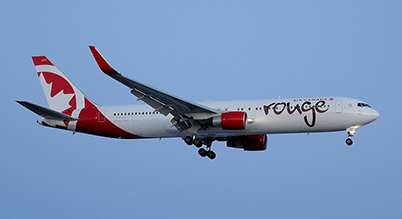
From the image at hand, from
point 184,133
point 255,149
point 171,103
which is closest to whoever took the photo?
point 171,103

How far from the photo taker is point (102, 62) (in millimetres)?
39750

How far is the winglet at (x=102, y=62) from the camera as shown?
39.8 m

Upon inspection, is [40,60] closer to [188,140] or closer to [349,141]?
[188,140]

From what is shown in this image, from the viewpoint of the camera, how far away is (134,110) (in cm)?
5122

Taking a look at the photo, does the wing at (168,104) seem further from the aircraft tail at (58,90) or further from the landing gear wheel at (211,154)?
→ the aircraft tail at (58,90)

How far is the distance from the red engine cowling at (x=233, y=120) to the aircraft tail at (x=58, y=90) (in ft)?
36.9

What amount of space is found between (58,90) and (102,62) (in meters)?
15.7

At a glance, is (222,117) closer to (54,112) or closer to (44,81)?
(54,112)

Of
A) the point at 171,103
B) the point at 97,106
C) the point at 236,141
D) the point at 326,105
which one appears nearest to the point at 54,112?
the point at 97,106

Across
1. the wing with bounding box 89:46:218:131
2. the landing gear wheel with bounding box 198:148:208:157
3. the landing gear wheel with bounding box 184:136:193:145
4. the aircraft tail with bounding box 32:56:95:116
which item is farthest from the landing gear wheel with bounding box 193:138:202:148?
the aircraft tail with bounding box 32:56:95:116

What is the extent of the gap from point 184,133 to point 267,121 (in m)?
6.12

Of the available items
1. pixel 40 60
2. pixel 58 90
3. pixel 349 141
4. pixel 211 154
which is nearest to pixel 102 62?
pixel 211 154

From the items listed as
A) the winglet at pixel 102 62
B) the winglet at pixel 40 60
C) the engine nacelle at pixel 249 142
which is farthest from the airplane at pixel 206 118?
the winglet at pixel 40 60

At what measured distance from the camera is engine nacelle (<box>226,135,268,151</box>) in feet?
175
